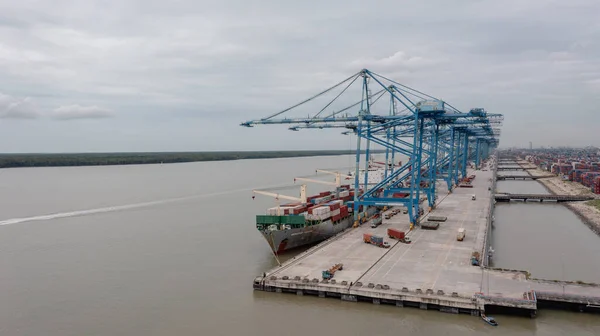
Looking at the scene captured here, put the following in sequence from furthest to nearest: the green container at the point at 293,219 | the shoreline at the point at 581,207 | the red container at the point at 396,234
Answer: the shoreline at the point at 581,207, the green container at the point at 293,219, the red container at the point at 396,234

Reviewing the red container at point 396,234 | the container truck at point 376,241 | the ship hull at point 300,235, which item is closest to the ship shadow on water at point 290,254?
the ship hull at point 300,235

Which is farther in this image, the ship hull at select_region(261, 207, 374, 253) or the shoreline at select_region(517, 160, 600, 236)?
the shoreline at select_region(517, 160, 600, 236)

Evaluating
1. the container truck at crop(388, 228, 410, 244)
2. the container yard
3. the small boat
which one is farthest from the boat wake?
the small boat

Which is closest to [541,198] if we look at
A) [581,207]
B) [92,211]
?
[581,207]

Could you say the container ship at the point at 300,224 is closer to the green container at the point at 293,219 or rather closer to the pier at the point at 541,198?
the green container at the point at 293,219

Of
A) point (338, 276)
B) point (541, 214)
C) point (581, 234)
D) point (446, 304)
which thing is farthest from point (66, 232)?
point (541, 214)

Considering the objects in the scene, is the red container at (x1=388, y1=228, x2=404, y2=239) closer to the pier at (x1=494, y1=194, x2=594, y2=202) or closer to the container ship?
the container ship

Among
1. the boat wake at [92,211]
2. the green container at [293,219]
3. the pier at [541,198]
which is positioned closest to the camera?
the green container at [293,219]

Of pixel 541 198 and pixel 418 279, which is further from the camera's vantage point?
pixel 541 198

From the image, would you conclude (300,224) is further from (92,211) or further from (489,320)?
(92,211)
